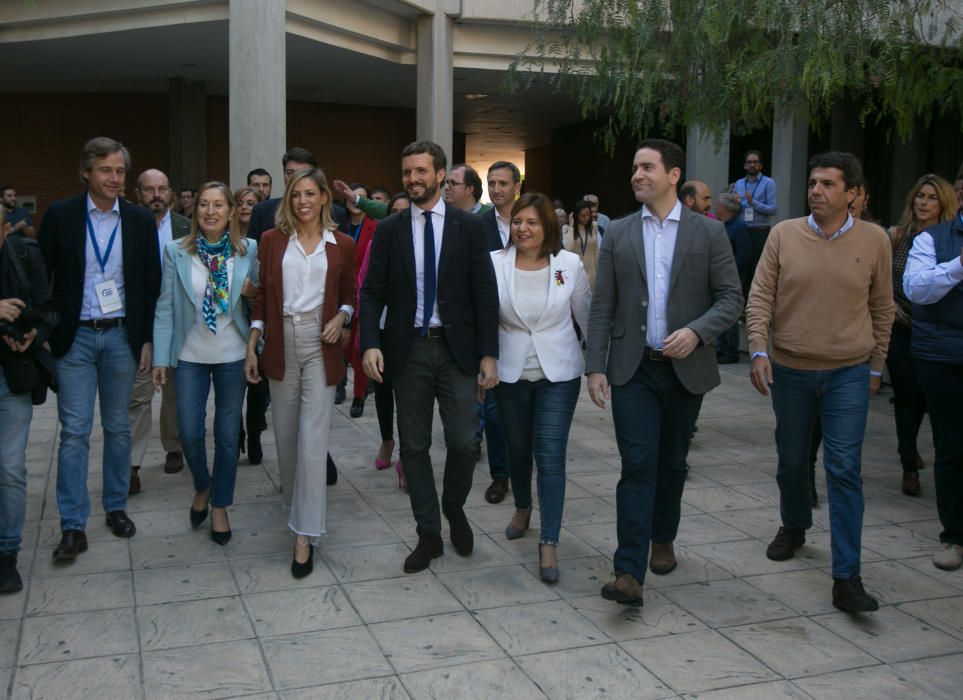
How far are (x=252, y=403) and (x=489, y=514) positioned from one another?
1.97 meters

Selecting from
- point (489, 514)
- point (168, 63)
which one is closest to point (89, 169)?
point (489, 514)

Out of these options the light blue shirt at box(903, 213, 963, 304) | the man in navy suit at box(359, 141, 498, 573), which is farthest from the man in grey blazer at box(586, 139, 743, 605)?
the light blue shirt at box(903, 213, 963, 304)

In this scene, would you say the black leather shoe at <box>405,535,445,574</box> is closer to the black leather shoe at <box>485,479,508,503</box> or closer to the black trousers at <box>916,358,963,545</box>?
the black leather shoe at <box>485,479,508,503</box>

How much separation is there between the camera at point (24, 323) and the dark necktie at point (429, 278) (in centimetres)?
175

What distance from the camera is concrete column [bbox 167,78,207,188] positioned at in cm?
2159

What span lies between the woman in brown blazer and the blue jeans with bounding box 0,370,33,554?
108 cm

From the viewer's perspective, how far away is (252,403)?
6.97 m

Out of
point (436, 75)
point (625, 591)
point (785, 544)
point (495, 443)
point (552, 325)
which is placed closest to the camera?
point (625, 591)

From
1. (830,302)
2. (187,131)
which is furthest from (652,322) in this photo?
(187,131)

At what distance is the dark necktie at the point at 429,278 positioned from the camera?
496 centimetres

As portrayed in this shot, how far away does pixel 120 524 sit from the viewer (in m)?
5.51

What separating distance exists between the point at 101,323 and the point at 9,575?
4.28 feet

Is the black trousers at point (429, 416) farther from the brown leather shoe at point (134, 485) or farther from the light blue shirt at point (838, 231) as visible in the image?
the brown leather shoe at point (134, 485)

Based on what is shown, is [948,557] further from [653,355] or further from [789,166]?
[789,166]
